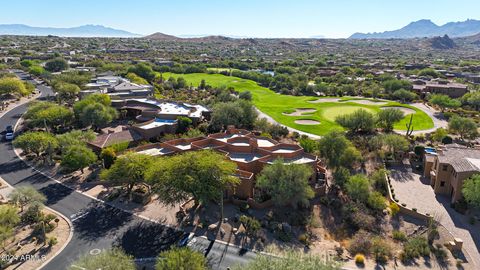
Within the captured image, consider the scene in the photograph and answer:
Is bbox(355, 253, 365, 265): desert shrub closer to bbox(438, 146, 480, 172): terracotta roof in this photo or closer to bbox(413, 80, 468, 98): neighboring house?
bbox(438, 146, 480, 172): terracotta roof

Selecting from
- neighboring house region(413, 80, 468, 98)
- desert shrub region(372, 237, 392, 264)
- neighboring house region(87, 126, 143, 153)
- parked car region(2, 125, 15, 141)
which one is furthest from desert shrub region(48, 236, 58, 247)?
neighboring house region(413, 80, 468, 98)

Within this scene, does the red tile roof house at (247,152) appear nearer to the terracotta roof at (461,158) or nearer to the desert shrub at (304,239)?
the desert shrub at (304,239)

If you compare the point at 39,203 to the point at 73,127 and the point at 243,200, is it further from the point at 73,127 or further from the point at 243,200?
the point at 73,127

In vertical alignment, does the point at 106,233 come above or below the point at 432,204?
above

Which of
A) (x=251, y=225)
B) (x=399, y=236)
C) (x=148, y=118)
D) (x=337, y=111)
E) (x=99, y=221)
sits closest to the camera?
(x=251, y=225)

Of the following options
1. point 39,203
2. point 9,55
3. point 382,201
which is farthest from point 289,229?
point 9,55

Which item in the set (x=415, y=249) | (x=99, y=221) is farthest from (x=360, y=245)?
(x=99, y=221)

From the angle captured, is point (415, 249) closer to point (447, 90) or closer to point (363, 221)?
point (363, 221)
